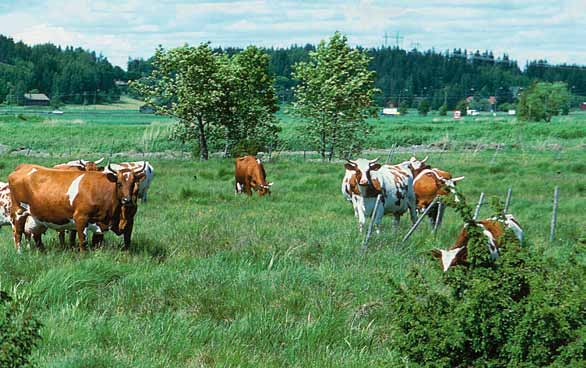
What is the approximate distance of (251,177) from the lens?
78.9ft

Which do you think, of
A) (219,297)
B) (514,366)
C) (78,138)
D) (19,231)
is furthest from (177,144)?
(514,366)

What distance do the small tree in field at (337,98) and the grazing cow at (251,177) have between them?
16.8 meters

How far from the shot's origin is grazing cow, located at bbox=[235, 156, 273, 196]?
924 inches

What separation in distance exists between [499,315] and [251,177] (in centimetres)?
1849

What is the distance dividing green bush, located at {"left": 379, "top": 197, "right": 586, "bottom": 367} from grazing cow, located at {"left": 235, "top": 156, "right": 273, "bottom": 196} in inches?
660

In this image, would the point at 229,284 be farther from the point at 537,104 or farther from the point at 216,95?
the point at 537,104

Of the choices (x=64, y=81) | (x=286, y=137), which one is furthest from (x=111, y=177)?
(x=64, y=81)

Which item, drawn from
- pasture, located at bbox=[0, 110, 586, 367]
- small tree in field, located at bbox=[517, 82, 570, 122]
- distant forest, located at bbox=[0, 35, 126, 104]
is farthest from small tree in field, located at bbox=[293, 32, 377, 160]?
distant forest, located at bbox=[0, 35, 126, 104]

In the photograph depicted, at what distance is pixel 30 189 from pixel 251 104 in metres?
30.8

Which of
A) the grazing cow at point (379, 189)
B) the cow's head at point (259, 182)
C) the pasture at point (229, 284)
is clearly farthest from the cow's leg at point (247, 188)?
the grazing cow at point (379, 189)

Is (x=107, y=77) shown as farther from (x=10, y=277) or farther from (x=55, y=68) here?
(x=10, y=277)

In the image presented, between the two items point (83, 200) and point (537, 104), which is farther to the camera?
point (537, 104)

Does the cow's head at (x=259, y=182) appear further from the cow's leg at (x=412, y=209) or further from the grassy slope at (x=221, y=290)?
the cow's leg at (x=412, y=209)

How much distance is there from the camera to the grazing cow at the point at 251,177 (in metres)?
23.5
